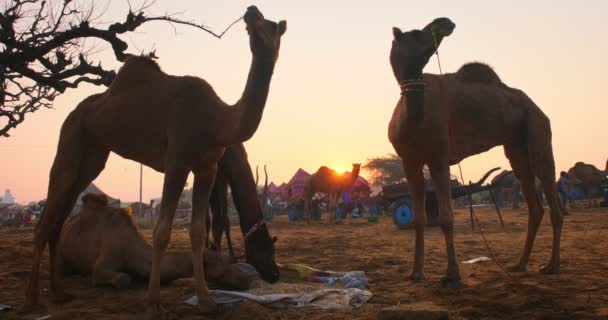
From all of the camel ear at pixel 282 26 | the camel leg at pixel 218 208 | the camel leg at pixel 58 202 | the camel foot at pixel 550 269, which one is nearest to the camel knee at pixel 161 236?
the camel leg at pixel 58 202

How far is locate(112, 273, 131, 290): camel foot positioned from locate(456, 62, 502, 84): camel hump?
4.73m

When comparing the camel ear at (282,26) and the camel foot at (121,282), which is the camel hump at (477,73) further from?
Result: the camel foot at (121,282)

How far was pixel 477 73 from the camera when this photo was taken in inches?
259

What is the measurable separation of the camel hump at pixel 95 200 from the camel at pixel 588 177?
23760 millimetres

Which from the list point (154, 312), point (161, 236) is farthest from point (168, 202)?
point (154, 312)

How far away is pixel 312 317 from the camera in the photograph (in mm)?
4090

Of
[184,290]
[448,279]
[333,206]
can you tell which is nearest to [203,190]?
[184,290]

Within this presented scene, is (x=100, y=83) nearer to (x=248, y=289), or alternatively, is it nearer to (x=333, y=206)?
(x=248, y=289)

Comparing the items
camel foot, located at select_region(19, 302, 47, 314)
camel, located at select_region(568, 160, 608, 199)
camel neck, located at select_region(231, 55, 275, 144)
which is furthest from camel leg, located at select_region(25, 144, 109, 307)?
camel, located at select_region(568, 160, 608, 199)

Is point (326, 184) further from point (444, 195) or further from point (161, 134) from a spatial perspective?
point (161, 134)

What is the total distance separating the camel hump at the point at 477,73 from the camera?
6469 mm

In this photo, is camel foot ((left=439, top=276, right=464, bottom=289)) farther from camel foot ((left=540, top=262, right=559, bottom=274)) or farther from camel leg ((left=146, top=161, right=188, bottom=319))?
camel leg ((left=146, top=161, right=188, bottom=319))

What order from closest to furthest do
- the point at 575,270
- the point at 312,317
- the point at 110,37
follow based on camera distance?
1. the point at 312,317
2. the point at 575,270
3. the point at 110,37

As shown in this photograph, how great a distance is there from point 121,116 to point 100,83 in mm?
7045
